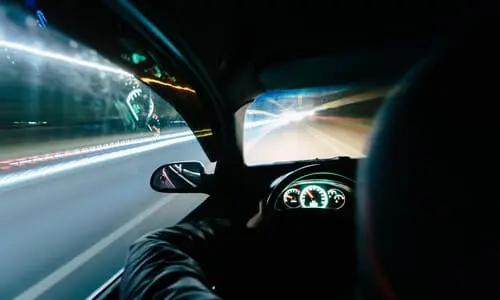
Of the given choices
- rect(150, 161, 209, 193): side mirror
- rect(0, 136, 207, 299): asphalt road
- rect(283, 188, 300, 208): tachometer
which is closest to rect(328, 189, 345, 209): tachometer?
rect(283, 188, 300, 208): tachometer

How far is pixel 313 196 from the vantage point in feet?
10.0

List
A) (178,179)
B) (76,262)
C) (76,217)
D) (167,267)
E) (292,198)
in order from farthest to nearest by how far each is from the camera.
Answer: (76,217) → (76,262) → (178,179) → (292,198) → (167,267)

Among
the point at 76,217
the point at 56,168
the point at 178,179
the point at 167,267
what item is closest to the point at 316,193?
the point at 178,179

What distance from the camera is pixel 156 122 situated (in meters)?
35.6

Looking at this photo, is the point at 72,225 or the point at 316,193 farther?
the point at 72,225

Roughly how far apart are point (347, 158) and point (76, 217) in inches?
235

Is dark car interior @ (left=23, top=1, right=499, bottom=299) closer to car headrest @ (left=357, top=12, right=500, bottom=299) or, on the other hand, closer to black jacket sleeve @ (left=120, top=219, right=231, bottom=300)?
car headrest @ (left=357, top=12, right=500, bottom=299)

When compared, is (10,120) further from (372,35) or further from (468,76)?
(468,76)

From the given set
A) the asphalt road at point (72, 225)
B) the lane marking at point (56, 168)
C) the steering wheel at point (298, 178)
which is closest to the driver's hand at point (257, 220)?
the steering wheel at point (298, 178)

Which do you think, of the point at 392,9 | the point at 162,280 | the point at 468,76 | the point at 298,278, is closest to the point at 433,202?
the point at 468,76

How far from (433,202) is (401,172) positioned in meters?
0.06

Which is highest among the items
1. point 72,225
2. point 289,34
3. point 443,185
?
point 289,34

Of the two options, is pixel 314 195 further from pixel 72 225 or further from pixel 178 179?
pixel 72 225

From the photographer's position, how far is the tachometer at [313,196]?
3.02 meters
